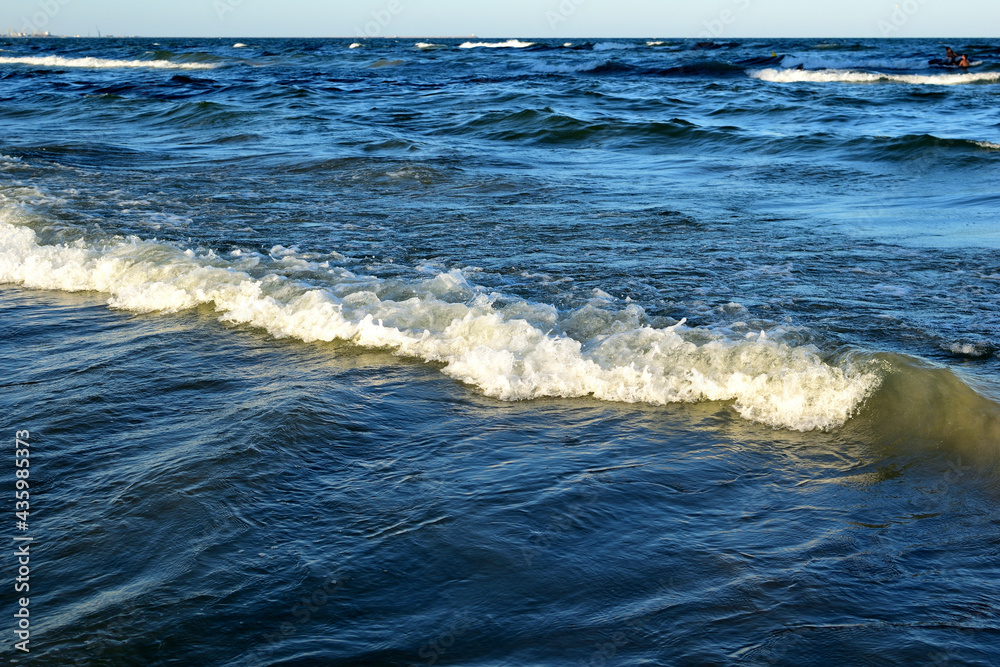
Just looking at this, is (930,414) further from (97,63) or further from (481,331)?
(97,63)

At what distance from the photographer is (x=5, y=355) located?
4.59 meters

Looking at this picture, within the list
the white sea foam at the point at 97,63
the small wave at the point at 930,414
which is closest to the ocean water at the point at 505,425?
the small wave at the point at 930,414

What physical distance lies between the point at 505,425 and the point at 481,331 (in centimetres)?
109

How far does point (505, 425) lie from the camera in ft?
12.3

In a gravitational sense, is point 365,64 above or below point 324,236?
above

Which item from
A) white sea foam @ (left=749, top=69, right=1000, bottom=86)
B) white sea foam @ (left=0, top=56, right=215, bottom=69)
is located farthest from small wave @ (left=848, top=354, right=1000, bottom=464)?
white sea foam @ (left=0, top=56, right=215, bottom=69)

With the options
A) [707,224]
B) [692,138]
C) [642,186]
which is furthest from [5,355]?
[692,138]

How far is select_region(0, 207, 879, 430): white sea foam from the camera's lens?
402 centimetres

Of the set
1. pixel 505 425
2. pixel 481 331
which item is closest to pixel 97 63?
pixel 481 331

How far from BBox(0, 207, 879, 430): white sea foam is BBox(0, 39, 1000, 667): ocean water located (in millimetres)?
22

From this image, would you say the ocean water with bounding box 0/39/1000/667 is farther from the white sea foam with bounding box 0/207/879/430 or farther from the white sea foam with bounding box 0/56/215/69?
the white sea foam with bounding box 0/56/215/69

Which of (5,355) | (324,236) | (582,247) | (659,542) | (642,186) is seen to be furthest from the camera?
(642,186)

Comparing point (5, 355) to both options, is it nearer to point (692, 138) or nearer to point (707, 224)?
point (707, 224)

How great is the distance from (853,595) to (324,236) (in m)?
5.89
